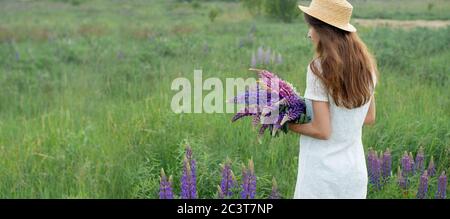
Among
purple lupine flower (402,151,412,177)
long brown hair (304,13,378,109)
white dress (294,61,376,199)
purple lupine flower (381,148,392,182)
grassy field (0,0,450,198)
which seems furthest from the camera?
grassy field (0,0,450,198)

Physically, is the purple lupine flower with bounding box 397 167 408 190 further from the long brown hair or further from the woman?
the long brown hair

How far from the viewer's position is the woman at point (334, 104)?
80.7 inches

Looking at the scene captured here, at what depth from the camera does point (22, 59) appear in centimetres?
858

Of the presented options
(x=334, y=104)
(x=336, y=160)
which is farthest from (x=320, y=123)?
(x=336, y=160)

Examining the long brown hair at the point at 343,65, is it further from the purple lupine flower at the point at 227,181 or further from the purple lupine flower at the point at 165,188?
the purple lupine flower at the point at 165,188

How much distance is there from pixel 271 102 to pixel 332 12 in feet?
1.46

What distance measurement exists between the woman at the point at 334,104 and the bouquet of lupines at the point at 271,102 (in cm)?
6

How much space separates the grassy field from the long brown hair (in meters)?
1.32

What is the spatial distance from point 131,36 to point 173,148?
912cm

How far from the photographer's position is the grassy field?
3.55 m

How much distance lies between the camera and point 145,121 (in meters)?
4.35

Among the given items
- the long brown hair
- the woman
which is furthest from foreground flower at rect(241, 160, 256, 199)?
the long brown hair

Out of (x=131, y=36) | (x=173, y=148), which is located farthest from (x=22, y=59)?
(x=173, y=148)
